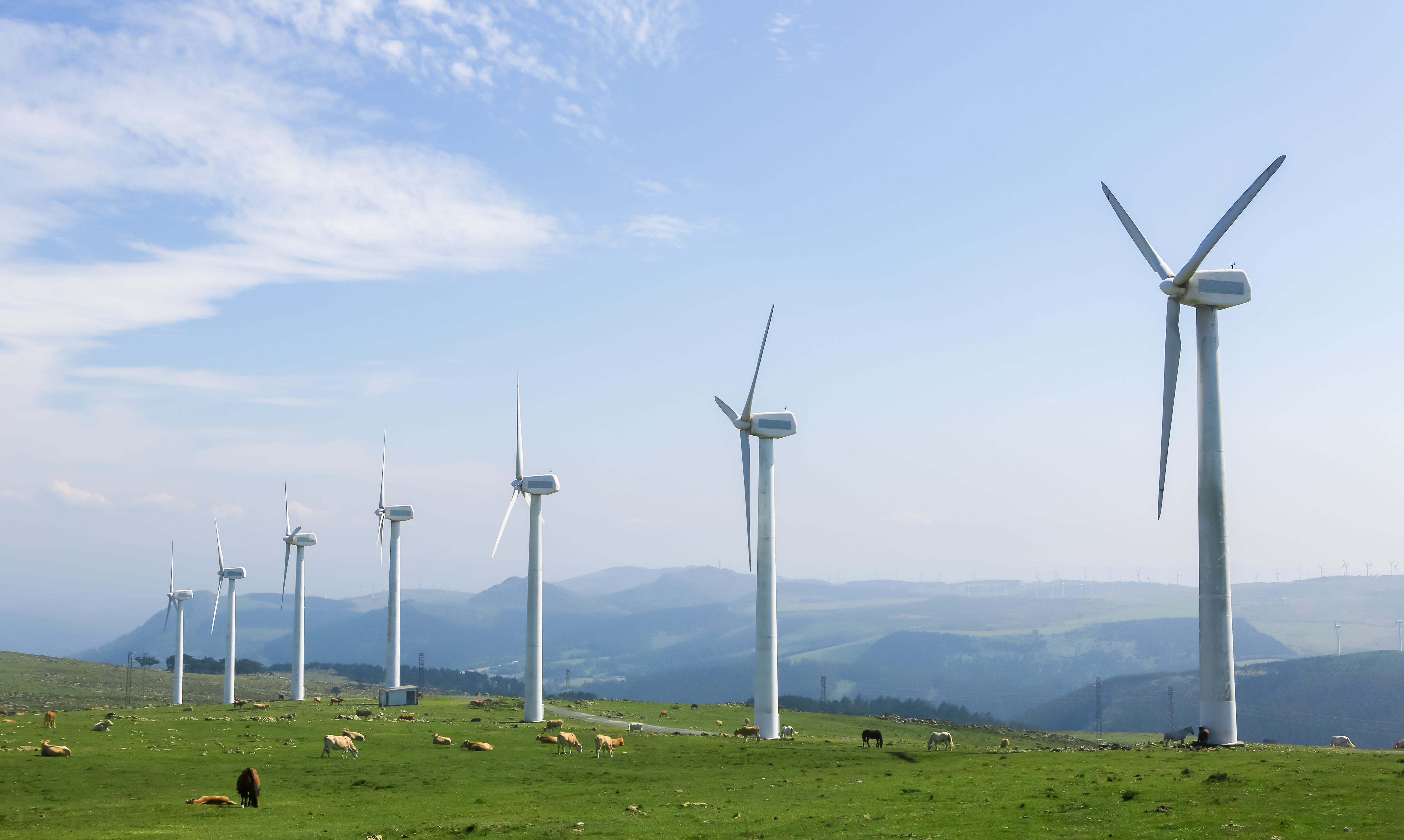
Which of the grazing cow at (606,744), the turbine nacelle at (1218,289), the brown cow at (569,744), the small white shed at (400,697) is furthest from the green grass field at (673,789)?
the small white shed at (400,697)

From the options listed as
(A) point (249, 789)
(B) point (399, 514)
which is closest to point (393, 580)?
(B) point (399, 514)

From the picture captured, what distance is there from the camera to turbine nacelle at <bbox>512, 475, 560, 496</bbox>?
110625 millimetres

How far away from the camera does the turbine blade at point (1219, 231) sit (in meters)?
60.8

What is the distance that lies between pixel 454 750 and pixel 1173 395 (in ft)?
181

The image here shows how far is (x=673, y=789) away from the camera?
187ft

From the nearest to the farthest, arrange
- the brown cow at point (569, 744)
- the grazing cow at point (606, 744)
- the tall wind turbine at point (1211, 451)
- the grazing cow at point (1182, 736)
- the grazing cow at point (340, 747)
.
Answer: the tall wind turbine at point (1211, 451) < the grazing cow at point (1182, 736) < the grazing cow at point (340, 747) < the grazing cow at point (606, 744) < the brown cow at point (569, 744)

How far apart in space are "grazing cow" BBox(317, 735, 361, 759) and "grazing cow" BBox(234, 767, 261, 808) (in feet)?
66.5

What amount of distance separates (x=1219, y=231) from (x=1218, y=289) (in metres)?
3.99

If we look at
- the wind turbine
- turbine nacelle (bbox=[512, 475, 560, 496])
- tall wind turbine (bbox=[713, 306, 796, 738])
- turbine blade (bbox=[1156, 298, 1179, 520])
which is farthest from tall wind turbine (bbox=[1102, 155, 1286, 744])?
the wind turbine

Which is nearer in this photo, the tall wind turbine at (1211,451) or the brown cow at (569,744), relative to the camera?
the tall wind turbine at (1211,451)

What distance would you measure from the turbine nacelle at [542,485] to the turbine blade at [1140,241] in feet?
208

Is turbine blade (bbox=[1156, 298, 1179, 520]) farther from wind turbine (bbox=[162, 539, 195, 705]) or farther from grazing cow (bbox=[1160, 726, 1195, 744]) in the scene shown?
wind turbine (bbox=[162, 539, 195, 705])

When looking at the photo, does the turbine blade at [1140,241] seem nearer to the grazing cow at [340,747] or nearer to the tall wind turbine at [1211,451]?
the tall wind turbine at [1211,451]

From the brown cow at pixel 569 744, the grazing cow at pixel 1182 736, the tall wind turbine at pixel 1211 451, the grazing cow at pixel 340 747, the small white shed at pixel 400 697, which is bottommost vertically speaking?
the small white shed at pixel 400 697
